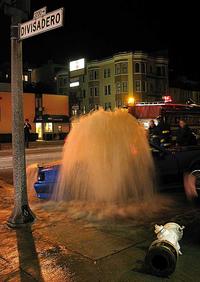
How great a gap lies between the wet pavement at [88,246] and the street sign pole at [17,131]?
0.31 metres

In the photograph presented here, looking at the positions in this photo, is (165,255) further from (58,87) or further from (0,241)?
(58,87)

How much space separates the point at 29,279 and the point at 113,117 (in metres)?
4.72

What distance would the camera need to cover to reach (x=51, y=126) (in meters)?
46.5

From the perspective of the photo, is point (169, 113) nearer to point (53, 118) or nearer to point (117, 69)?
point (53, 118)

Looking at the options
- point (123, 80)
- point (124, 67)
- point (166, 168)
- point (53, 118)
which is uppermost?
point (124, 67)

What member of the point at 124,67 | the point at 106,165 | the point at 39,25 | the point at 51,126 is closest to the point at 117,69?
the point at 124,67

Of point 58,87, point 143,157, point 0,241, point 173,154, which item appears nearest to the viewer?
point 0,241

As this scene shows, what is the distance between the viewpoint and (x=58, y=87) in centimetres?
6950

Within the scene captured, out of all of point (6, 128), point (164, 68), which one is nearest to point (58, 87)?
point (164, 68)

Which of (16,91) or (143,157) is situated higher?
(16,91)

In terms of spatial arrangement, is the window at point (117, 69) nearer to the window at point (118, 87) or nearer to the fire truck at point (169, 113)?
the window at point (118, 87)

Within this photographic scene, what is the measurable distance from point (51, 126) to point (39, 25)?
4049 cm

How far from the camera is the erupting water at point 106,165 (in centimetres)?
786

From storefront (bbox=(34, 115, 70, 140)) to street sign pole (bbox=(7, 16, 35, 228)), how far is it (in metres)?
38.1
